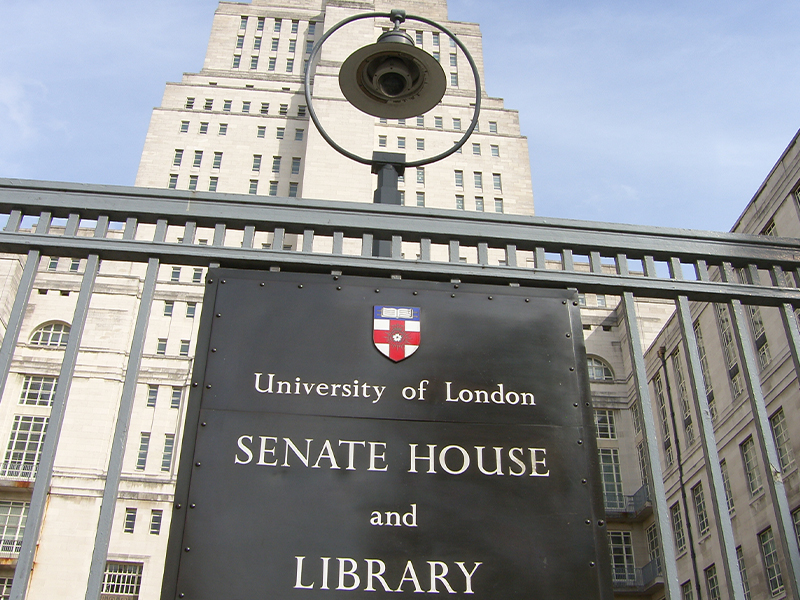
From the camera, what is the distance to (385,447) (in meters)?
3.67

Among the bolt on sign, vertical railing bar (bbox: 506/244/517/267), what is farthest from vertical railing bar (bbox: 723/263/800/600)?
vertical railing bar (bbox: 506/244/517/267)

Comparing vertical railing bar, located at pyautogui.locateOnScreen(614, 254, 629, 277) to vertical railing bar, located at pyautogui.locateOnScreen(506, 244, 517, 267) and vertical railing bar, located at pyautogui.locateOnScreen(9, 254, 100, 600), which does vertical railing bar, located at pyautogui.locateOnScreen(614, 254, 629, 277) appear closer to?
vertical railing bar, located at pyautogui.locateOnScreen(506, 244, 517, 267)

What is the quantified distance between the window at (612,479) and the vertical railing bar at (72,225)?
5663cm

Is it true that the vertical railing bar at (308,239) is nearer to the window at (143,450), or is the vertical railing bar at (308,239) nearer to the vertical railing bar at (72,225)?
the vertical railing bar at (72,225)

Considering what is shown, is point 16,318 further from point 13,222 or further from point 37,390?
point 37,390

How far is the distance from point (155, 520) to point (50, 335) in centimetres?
1650

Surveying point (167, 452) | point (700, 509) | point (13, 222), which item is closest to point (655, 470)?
point (13, 222)

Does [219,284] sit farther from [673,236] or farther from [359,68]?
[673,236]

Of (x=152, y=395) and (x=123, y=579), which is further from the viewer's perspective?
(x=152, y=395)

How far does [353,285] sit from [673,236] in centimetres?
188

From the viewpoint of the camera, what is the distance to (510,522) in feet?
11.6

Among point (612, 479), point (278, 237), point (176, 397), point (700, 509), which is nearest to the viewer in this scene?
point (278, 237)

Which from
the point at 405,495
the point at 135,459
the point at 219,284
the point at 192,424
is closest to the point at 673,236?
the point at 405,495

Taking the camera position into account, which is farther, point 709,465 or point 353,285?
point 353,285
